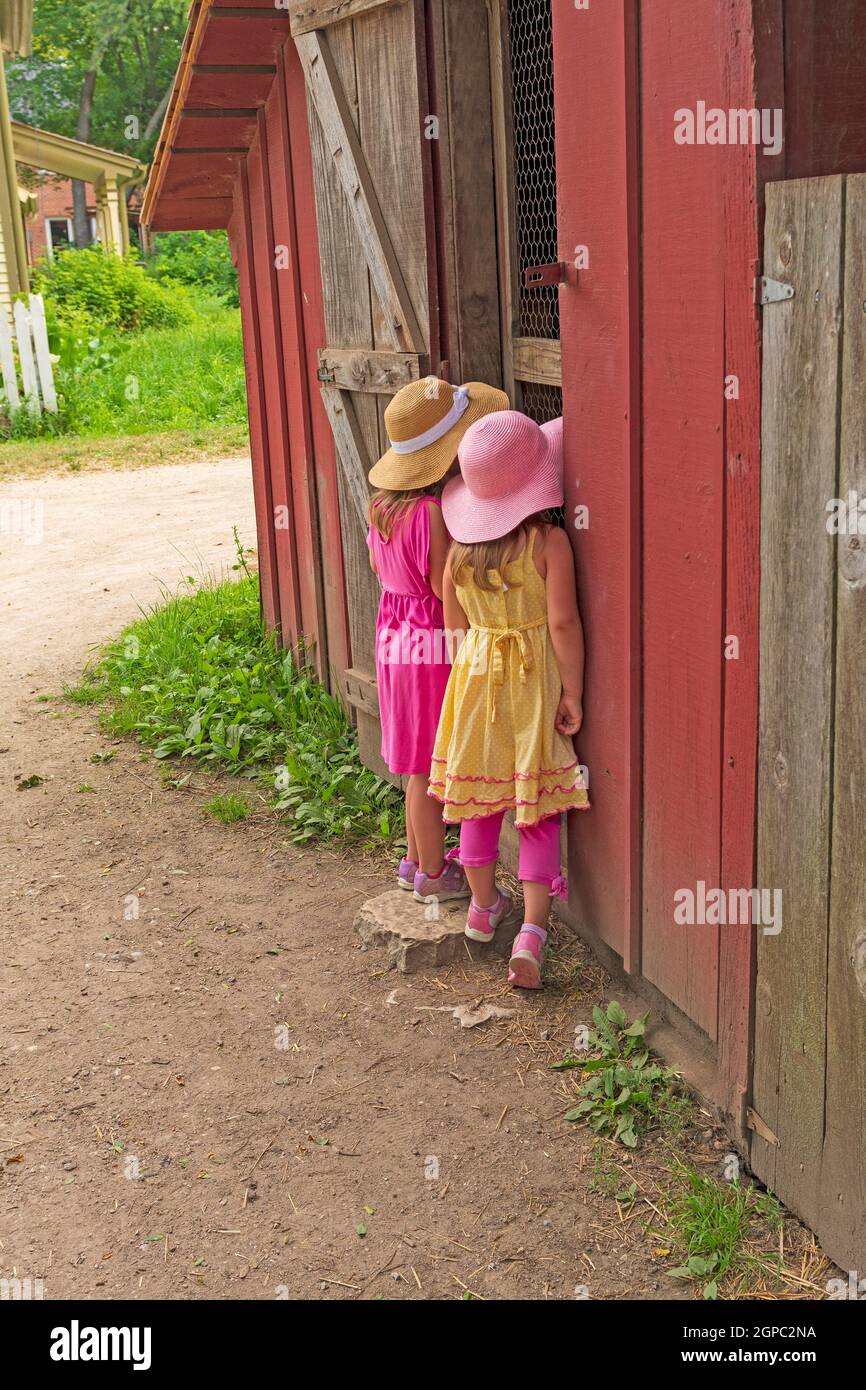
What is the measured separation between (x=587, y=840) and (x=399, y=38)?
8.20 ft

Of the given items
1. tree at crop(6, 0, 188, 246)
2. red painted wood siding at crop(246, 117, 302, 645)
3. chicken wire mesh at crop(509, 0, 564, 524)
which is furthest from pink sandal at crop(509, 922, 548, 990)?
tree at crop(6, 0, 188, 246)

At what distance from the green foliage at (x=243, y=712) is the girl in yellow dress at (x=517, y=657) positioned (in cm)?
133

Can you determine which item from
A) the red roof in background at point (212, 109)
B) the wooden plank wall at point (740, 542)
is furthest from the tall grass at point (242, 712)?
the wooden plank wall at point (740, 542)

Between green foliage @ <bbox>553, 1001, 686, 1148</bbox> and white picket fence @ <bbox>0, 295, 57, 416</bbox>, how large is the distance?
1341 centimetres

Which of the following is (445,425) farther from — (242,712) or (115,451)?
(115,451)

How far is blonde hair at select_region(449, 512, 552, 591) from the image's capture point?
371 cm

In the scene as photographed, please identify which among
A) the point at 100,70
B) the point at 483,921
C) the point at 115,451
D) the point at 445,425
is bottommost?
the point at 483,921

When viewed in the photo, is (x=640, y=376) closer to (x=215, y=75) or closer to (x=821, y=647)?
(x=821, y=647)

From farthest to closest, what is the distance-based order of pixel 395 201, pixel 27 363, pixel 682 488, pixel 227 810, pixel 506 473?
pixel 27 363, pixel 227 810, pixel 395 201, pixel 506 473, pixel 682 488

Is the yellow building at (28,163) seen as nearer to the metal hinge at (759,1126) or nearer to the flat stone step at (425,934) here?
the flat stone step at (425,934)

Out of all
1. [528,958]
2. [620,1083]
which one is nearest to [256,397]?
[528,958]

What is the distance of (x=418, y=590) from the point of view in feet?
13.9

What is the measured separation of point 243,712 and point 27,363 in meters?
10.6

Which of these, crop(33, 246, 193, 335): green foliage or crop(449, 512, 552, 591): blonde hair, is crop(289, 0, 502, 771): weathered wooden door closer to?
crop(449, 512, 552, 591): blonde hair
